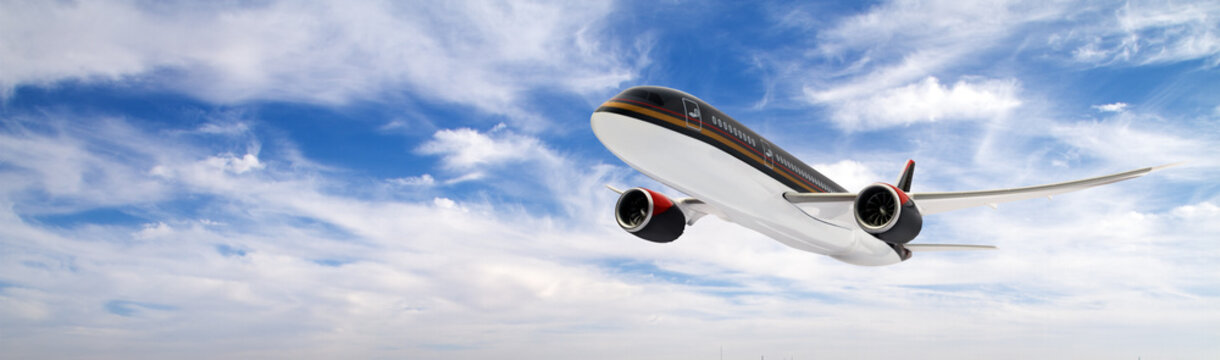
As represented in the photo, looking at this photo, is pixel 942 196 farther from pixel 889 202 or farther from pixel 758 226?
pixel 758 226

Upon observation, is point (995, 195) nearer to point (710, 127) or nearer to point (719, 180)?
point (719, 180)

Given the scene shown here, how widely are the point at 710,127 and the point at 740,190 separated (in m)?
2.53

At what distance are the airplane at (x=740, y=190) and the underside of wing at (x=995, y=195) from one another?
31mm

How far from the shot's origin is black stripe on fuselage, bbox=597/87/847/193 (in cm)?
1858

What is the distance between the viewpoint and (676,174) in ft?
65.5

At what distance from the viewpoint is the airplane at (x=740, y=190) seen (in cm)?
1881

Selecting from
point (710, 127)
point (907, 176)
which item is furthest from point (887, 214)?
point (907, 176)

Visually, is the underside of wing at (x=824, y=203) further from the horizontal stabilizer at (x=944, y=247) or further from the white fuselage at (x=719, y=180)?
the horizontal stabilizer at (x=944, y=247)

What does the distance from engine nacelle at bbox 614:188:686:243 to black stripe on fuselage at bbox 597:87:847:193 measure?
15.6 feet

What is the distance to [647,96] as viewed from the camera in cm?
1886

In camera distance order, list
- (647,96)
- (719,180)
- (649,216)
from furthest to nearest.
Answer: (649,216)
(719,180)
(647,96)

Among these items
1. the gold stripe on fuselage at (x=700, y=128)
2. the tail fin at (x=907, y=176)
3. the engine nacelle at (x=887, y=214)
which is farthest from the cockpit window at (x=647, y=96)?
the tail fin at (x=907, y=176)

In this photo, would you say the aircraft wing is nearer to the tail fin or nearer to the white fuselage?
the white fuselage

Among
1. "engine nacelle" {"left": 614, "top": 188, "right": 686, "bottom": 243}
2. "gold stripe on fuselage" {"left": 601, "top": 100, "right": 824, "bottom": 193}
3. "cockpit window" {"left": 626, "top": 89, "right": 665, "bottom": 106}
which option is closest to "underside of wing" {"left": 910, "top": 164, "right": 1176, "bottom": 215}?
"gold stripe on fuselage" {"left": 601, "top": 100, "right": 824, "bottom": 193}
